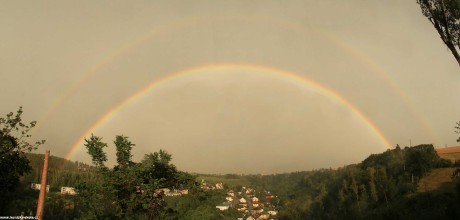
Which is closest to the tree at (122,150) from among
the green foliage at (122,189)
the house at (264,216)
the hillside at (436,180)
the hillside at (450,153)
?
the green foliage at (122,189)

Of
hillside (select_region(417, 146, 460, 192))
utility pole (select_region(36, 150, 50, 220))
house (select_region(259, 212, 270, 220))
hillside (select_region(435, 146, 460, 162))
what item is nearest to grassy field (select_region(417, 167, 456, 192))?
hillside (select_region(417, 146, 460, 192))

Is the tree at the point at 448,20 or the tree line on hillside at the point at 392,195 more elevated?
the tree at the point at 448,20

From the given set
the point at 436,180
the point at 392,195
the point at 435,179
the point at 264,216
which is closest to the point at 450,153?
the point at 435,179

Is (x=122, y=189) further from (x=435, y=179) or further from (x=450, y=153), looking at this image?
(x=450, y=153)

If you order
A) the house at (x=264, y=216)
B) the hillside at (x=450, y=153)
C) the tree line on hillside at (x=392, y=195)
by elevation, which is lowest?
the house at (x=264, y=216)

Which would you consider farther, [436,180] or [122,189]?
[436,180]

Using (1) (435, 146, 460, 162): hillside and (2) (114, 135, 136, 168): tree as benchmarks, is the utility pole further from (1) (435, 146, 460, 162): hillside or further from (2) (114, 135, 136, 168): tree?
(1) (435, 146, 460, 162): hillside

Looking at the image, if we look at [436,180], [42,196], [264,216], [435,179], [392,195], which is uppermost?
[435,179]

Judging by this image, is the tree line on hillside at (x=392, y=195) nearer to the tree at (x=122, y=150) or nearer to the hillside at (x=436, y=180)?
the hillside at (x=436, y=180)

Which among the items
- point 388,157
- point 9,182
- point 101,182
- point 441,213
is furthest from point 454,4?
point 388,157

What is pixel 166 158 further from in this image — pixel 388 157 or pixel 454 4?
pixel 388 157

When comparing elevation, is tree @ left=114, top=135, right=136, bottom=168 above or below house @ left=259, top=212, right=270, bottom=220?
above

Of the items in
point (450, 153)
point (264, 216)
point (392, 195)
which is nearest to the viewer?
point (392, 195)
